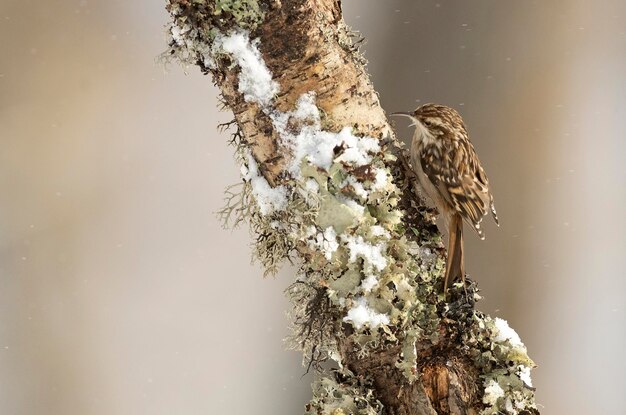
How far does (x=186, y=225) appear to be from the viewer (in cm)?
568

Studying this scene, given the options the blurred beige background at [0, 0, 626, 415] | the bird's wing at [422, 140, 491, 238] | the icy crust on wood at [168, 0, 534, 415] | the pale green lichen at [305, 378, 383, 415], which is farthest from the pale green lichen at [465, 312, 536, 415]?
the blurred beige background at [0, 0, 626, 415]

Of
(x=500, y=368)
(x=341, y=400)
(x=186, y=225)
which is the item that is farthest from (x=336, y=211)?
(x=186, y=225)

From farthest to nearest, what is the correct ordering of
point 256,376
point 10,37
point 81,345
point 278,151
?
point 256,376 → point 81,345 → point 10,37 → point 278,151

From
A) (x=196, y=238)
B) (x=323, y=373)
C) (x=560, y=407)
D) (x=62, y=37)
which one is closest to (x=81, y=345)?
(x=196, y=238)

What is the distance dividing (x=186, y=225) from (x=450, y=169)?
304cm

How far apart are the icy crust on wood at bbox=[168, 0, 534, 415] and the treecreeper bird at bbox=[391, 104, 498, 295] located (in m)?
0.44

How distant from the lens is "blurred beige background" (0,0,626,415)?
4172mm

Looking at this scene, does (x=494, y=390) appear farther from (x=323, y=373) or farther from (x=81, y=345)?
(x=81, y=345)

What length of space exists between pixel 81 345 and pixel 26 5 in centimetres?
220

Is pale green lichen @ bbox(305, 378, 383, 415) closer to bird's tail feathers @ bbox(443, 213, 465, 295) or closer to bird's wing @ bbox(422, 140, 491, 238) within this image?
bird's tail feathers @ bbox(443, 213, 465, 295)

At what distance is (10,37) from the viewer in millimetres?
5109

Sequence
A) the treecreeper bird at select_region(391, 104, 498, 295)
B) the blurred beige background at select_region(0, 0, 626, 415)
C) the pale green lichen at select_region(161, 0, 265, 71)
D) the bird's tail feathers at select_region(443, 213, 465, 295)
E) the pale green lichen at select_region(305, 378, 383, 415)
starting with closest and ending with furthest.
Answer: the pale green lichen at select_region(161, 0, 265, 71) → the pale green lichen at select_region(305, 378, 383, 415) → the bird's tail feathers at select_region(443, 213, 465, 295) → the treecreeper bird at select_region(391, 104, 498, 295) → the blurred beige background at select_region(0, 0, 626, 415)

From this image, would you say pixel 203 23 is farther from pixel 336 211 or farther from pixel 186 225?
pixel 186 225

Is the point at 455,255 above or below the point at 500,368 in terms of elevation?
above
